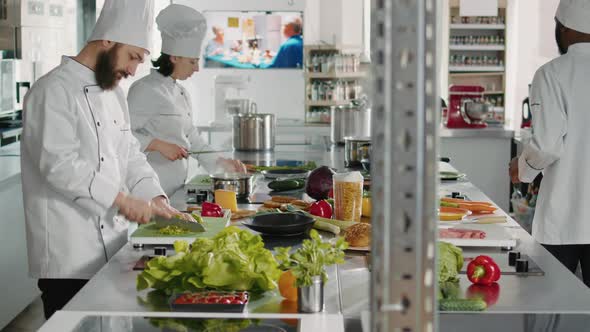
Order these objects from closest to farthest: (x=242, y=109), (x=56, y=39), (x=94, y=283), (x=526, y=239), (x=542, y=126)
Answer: (x=94, y=283) < (x=526, y=239) < (x=542, y=126) < (x=56, y=39) < (x=242, y=109)

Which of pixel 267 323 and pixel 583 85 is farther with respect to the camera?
pixel 583 85

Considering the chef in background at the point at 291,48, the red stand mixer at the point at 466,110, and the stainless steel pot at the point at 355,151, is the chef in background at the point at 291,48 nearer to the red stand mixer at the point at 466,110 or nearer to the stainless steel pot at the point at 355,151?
the red stand mixer at the point at 466,110

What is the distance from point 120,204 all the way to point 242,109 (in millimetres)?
4510

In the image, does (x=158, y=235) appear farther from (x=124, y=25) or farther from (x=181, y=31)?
(x=181, y=31)

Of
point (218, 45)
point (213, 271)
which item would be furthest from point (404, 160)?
point (218, 45)

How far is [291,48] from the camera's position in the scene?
11.7 metres

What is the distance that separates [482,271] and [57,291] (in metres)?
1.37

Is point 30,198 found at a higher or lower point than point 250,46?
lower

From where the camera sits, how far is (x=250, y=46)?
1170 cm

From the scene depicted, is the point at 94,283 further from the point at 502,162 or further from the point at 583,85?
the point at 502,162

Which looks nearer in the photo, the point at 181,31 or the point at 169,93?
the point at 181,31

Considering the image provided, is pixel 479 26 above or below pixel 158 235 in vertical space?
above

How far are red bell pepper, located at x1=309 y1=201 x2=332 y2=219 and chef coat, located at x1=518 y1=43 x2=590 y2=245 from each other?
862mm

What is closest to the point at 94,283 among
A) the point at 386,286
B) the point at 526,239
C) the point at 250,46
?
the point at 526,239
